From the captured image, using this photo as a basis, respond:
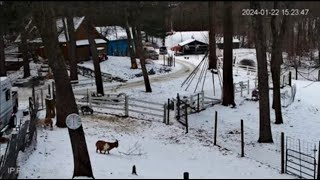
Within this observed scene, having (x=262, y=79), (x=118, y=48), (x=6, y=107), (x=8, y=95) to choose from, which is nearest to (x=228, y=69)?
(x=262, y=79)

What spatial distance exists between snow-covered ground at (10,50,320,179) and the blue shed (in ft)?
130

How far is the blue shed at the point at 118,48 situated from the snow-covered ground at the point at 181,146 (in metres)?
39.7

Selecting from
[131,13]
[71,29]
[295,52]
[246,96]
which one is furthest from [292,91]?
[295,52]

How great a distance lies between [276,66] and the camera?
23422 mm

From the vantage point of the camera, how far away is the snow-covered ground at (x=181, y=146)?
44.3ft

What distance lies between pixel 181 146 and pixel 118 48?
54.2 metres

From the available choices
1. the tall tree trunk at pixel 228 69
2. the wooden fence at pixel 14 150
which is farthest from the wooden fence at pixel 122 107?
the wooden fence at pixel 14 150

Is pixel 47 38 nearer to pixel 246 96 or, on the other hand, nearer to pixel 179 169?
pixel 179 169

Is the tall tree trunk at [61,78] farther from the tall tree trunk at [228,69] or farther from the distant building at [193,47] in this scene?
the distant building at [193,47]

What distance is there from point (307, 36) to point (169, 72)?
21511 millimetres

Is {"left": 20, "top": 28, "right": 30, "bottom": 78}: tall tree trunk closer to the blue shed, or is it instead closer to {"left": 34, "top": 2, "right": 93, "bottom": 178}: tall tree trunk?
{"left": 34, "top": 2, "right": 93, "bottom": 178}: tall tree trunk

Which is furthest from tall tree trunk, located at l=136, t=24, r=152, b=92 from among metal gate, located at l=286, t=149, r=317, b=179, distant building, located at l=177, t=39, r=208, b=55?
distant building, located at l=177, t=39, r=208, b=55

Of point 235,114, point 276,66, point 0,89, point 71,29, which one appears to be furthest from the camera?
point 71,29

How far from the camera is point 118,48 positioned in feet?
233
